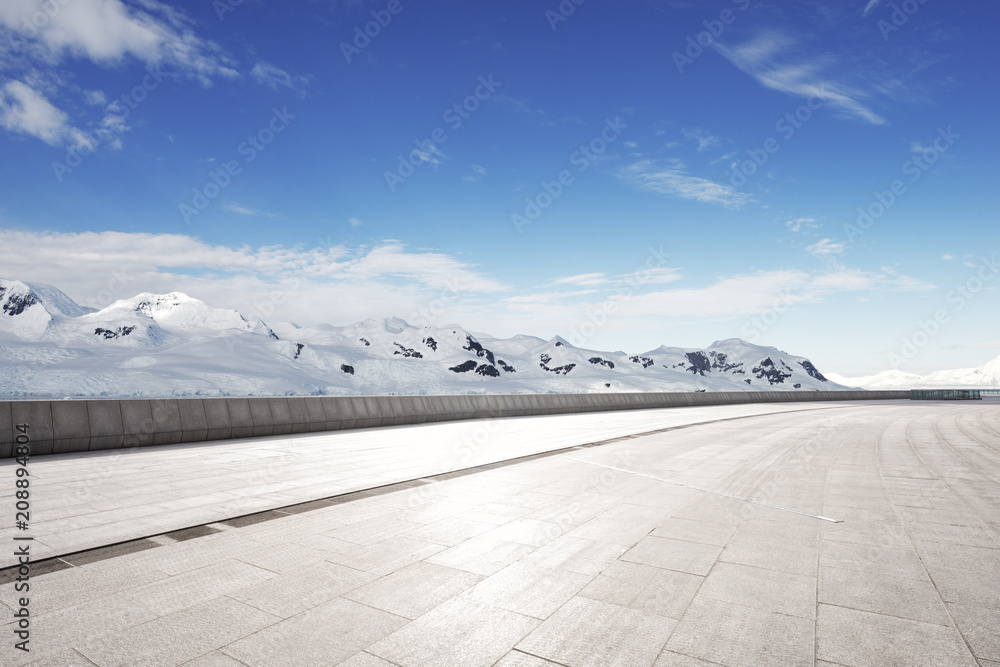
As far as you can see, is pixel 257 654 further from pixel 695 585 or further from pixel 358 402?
pixel 358 402

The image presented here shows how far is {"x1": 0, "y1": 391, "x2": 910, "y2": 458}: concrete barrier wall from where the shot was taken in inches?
439

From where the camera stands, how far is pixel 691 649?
324cm

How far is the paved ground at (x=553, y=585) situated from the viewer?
3.24m

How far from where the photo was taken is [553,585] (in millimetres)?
4242

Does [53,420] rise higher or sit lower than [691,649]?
higher

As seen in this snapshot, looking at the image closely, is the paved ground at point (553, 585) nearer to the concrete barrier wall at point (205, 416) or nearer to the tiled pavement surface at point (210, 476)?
the tiled pavement surface at point (210, 476)

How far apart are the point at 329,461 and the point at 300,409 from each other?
641 centimetres

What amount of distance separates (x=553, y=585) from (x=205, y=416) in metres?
12.4

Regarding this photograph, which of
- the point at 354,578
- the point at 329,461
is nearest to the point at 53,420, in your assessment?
the point at 329,461

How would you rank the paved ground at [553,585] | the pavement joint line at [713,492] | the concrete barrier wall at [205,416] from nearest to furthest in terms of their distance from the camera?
the paved ground at [553,585] < the pavement joint line at [713,492] < the concrete barrier wall at [205,416]

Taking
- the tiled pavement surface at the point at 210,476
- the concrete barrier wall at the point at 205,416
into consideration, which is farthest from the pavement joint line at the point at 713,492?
the concrete barrier wall at the point at 205,416

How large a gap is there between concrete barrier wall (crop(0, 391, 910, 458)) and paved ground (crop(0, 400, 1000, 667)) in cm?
500

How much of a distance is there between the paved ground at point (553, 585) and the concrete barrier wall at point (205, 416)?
4995mm

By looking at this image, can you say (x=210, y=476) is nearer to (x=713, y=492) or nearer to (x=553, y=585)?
(x=553, y=585)
